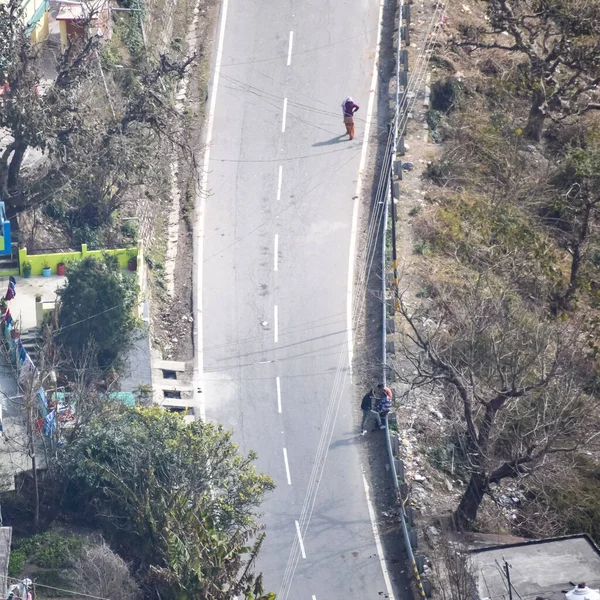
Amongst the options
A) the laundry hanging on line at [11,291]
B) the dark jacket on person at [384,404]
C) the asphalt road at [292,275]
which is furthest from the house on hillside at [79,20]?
the dark jacket on person at [384,404]

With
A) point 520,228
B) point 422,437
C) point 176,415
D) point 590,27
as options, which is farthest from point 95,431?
point 590,27

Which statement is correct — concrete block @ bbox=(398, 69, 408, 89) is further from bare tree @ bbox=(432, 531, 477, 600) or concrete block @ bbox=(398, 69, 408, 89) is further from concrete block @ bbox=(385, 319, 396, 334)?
bare tree @ bbox=(432, 531, 477, 600)

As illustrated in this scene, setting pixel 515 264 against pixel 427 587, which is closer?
pixel 427 587

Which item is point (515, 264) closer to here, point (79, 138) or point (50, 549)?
point (79, 138)

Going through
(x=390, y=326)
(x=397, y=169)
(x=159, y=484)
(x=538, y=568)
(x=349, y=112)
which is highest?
(x=349, y=112)

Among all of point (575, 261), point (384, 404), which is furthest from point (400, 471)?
point (575, 261)

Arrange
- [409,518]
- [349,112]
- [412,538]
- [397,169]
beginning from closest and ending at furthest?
[412,538] → [409,518] → [397,169] → [349,112]

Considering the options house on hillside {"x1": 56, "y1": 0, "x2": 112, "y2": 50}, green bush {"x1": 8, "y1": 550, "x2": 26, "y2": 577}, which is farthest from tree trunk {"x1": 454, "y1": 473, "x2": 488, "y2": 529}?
house on hillside {"x1": 56, "y1": 0, "x2": 112, "y2": 50}

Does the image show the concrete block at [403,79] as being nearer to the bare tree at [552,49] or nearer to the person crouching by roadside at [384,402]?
the bare tree at [552,49]
